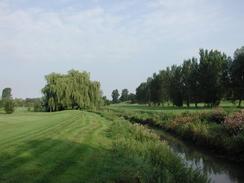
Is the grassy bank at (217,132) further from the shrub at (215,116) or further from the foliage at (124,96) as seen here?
the foliage at (124,96)

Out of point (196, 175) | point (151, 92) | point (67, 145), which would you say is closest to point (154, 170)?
point (196, 175)

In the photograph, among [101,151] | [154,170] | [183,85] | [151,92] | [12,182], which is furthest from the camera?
[151,92]

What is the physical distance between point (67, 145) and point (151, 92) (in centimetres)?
7996

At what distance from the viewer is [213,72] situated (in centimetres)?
5822

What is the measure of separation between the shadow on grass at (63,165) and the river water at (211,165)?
388cm

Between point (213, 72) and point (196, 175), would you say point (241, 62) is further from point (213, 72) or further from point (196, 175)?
point (196, 175)

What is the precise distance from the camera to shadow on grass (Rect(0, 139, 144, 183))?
887 cm

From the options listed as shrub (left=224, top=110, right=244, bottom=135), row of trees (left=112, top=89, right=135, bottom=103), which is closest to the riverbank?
shrub (left=224, top=110, right=244, bottom=135)

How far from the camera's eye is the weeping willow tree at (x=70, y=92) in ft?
189

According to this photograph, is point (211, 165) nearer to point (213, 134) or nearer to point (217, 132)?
point (213, 134)

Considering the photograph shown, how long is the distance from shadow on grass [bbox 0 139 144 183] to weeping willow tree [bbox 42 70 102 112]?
144 ft

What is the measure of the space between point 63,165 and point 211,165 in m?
7.68

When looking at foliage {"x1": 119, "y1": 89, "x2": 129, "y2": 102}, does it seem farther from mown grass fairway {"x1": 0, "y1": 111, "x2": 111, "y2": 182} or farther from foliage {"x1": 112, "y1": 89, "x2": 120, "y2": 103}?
mown grass fairway {"x1": 0, "y1": 111, "x2": 111, "y2": 182}

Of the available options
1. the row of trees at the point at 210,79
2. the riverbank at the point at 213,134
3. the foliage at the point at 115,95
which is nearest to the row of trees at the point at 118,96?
the foliage at the point at 115,95
